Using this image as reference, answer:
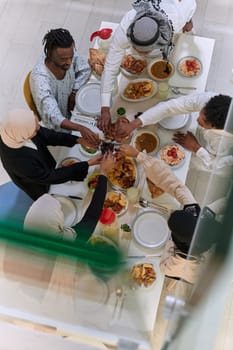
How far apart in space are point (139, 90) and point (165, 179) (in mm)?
587

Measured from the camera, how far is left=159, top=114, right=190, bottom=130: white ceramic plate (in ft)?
8.66

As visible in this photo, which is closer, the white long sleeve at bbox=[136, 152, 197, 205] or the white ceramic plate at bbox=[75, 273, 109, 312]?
the white ceramic plate at bbox=[75, 273, 109, 312]

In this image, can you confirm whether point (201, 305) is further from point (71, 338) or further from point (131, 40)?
point (131, 40)

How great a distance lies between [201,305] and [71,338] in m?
0.43

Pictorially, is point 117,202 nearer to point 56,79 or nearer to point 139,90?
point 139,90

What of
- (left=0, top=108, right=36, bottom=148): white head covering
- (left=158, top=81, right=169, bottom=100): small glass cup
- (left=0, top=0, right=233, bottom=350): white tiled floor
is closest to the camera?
(left=0, top=108, right=36, bottom=148): white head covering

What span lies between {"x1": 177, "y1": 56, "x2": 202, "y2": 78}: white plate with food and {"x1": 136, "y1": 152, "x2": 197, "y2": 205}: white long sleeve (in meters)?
0.62

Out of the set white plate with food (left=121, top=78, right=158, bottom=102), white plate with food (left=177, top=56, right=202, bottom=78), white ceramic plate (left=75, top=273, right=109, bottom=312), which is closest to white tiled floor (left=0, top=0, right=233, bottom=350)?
white plate with food (left=177, top=56, right=202, bottom=78)

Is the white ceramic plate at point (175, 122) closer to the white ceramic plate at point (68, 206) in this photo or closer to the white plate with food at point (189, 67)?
the white plate with food at point (189, 67)

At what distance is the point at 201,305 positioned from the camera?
0.79 metres

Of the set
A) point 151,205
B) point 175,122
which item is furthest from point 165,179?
point 175,122

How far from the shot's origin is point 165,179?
2408mm

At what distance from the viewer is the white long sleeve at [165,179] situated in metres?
Answer: 2.37

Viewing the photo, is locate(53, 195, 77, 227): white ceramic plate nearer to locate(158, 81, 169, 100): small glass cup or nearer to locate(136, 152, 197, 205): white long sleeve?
locate(136, 152, 197, 205): white long sleeve
